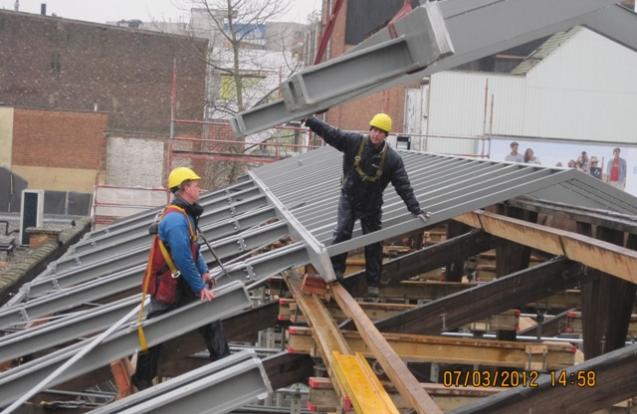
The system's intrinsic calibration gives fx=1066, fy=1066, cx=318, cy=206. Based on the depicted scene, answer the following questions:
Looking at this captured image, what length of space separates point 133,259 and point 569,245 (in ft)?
20.9

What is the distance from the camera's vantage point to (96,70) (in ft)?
179

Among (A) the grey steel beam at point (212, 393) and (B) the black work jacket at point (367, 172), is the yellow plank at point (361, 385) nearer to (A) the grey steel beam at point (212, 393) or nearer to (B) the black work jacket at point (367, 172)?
(A) the grey steel beam at point (212, 393)

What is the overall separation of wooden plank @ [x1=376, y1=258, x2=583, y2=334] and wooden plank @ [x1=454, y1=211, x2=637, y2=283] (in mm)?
167

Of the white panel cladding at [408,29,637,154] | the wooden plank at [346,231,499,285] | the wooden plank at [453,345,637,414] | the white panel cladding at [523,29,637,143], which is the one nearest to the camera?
the wooden plank at [453,345,637,414]

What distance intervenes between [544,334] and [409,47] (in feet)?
16.0

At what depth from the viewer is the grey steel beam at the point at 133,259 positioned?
10180mm

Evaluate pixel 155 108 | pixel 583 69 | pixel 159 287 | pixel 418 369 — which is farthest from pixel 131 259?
pixel 155 108

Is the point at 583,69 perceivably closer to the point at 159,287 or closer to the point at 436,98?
the point at 436,98

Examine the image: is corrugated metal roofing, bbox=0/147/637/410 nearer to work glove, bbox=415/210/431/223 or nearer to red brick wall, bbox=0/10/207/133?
work glove, bbox=415/210/431/223

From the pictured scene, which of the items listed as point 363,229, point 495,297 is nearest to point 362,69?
point 495,297

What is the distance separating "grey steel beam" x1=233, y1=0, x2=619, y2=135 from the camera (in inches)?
246

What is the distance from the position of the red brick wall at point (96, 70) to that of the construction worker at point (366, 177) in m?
45.3

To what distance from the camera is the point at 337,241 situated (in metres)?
8.92

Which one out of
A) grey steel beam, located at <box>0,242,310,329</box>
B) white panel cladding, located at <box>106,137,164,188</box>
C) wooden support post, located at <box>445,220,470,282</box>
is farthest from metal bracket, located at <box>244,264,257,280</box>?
white panel cladding, located at <box>106,137,164,188</box>
